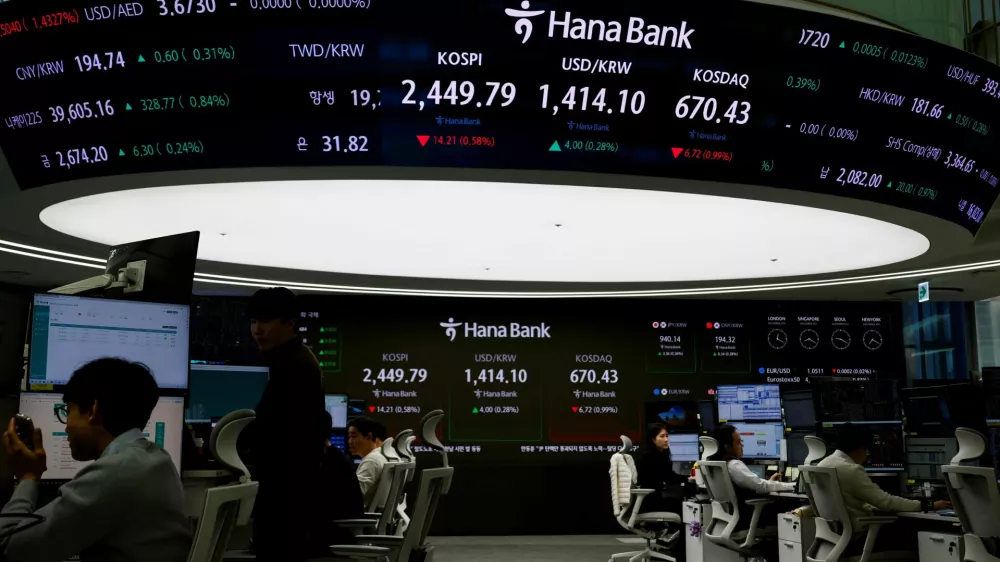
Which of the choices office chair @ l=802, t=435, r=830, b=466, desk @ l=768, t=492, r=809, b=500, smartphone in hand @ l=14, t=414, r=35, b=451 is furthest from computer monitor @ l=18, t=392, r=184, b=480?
desk @ l=768, t=492, r=809, b=500

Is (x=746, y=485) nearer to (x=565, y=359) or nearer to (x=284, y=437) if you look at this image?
(x=565, y=359)

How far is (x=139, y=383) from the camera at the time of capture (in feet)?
7.03

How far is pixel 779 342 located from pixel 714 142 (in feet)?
18.7

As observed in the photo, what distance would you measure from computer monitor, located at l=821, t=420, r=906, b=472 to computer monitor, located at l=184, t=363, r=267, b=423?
13.5ft

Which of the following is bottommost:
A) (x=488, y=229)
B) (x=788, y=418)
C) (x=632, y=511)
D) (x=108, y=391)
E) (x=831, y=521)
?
(x=632, y=511)

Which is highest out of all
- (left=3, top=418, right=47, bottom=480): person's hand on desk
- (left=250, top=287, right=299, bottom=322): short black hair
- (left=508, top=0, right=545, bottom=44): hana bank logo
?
(left=508, top=0, right=545, bottom=44): hana bank logo

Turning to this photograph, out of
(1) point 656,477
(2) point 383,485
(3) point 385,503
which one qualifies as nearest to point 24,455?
(3) point 385,503

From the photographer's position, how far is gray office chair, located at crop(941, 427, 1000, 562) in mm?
4273

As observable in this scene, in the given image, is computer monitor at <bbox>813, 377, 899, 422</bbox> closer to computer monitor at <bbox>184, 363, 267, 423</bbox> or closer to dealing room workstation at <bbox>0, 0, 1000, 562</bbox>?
dealing room workstation at <bbox>0, 0, 1000, 562</bbox>

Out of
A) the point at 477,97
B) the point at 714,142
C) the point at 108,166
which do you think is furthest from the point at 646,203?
the point at 108,166

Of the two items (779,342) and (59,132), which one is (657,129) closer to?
(59,132)

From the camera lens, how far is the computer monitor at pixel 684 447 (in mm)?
8867

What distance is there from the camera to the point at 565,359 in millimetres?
10172

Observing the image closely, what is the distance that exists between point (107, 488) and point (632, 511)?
645cm
